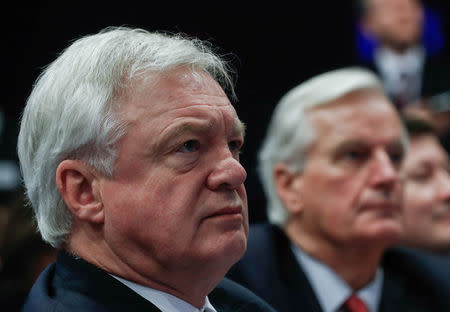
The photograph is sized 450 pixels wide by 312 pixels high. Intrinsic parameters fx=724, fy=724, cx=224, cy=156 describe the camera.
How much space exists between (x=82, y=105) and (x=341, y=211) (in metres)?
1.40

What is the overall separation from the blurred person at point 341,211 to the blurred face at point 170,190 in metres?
0.93

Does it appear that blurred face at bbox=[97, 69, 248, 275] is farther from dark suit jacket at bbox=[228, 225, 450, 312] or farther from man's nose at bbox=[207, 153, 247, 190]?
dark suit jacket at bbox=[228, 225, 450, 312]

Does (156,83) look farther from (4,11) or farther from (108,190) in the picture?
(4,11)

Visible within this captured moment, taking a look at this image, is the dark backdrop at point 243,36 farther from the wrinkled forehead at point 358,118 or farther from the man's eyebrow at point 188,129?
the man's eyebrow at point 188,129

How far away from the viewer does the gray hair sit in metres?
1.73

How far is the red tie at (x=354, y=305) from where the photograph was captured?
277 cm

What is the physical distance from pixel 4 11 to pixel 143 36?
3.59 metres

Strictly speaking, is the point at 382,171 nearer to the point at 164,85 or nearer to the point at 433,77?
the point at 164,85

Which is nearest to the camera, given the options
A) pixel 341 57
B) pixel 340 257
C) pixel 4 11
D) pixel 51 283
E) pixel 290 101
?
pixel 51 283

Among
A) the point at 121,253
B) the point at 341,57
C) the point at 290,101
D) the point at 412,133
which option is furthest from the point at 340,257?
the point at 341,57

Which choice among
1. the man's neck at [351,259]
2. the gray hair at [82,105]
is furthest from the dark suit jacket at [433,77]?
the gray hair at [82,105]

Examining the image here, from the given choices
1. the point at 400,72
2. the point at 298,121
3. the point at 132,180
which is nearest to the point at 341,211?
the point at 298,121

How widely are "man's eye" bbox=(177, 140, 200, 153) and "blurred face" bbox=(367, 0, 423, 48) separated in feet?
13.3

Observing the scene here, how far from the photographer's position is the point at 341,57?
590cm
